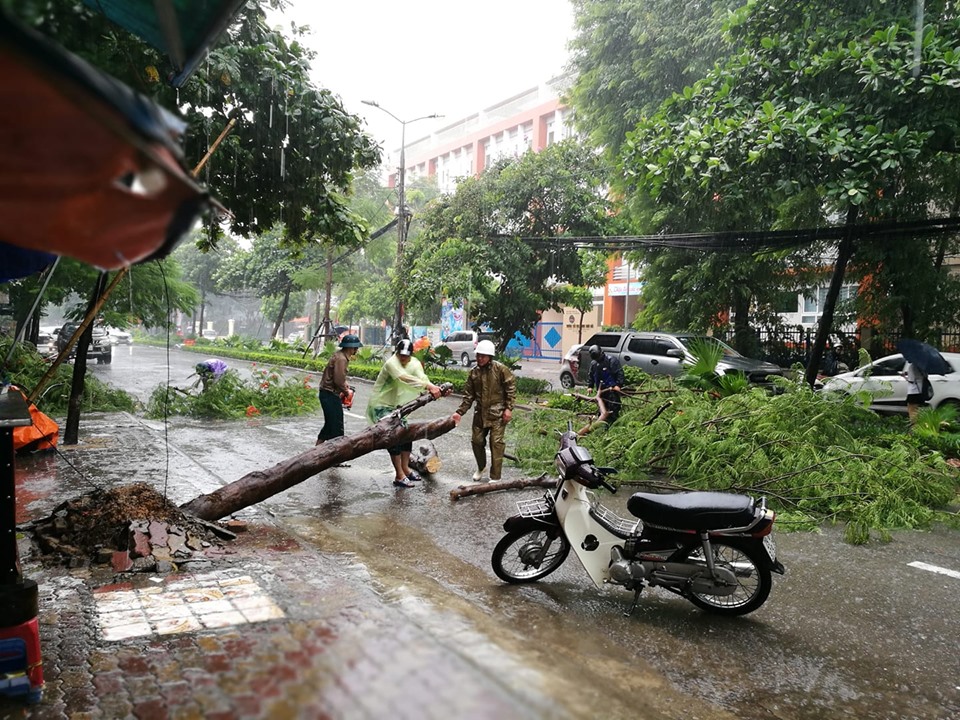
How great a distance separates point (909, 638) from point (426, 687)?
3.57m

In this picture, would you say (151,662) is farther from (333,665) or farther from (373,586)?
(373,586)

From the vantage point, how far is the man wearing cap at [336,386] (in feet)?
30.1

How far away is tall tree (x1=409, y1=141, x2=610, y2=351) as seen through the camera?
1938 cm

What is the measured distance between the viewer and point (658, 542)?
4957 mm

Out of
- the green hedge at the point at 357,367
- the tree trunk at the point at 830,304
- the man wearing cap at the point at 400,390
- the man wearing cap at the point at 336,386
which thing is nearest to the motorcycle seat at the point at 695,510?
the man wearing cap at the point at 400,390

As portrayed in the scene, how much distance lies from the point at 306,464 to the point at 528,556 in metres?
2.57

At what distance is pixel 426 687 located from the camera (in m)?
2.54

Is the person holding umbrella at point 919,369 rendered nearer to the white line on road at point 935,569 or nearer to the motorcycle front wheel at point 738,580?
the white line on road at point 935,569

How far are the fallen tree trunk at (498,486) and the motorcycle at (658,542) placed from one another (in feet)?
8.56

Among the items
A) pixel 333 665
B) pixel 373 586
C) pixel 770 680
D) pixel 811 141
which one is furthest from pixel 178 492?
pixel 811 141

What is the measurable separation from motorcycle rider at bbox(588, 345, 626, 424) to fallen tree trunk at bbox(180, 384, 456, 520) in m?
2.72

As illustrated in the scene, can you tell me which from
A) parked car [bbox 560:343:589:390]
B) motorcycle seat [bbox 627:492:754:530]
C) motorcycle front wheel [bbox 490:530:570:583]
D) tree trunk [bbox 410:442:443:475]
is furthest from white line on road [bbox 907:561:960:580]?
parked car [bbox 560:343:589:390]

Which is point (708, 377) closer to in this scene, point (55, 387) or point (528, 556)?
point (528, 556)

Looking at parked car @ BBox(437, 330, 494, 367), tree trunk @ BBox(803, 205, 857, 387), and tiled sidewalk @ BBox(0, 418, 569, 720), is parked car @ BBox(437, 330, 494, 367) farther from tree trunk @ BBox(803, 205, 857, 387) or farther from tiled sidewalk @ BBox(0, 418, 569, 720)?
tiled sidewalk @ BBox(0, 418, 569, 720)
